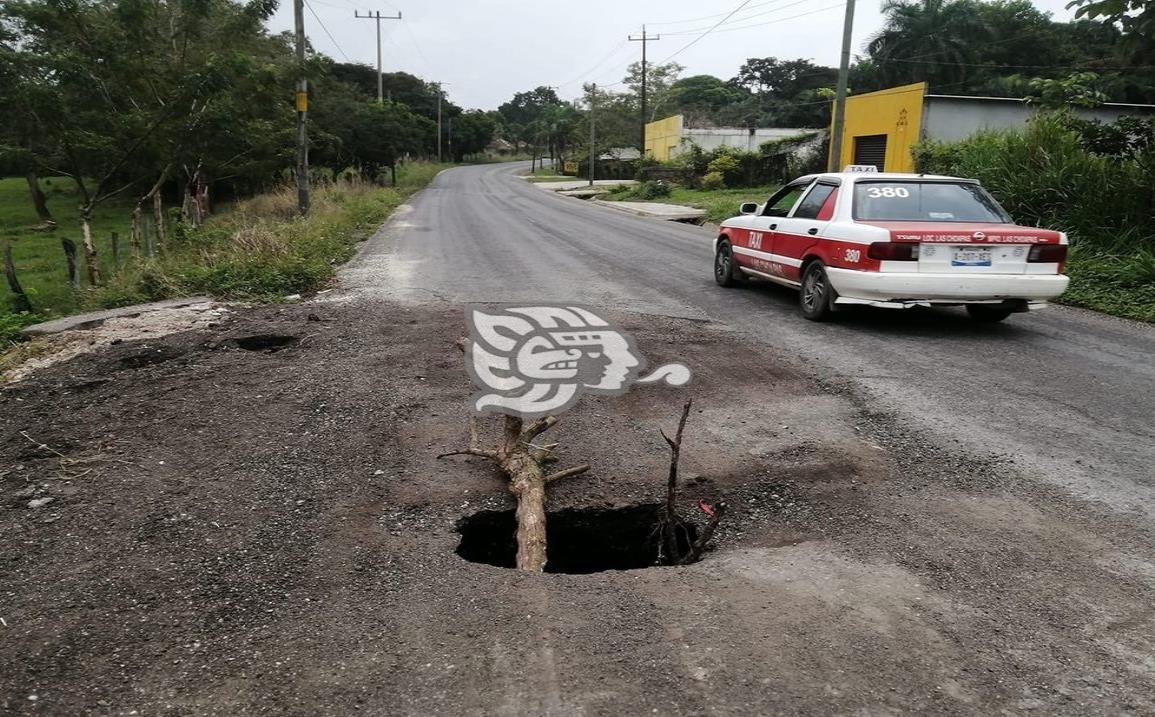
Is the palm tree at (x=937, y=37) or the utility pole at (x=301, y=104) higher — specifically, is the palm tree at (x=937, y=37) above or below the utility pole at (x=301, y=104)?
above

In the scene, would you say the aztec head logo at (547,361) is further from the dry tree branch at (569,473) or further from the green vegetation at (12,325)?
the green vegetation at (12,325)

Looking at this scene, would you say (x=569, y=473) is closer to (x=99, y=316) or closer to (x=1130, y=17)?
(x=99, y=316)

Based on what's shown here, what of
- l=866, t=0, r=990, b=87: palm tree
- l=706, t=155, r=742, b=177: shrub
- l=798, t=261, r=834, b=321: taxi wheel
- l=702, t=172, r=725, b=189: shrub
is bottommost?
l=798, t=261, r=834, b=321: taxi wheel

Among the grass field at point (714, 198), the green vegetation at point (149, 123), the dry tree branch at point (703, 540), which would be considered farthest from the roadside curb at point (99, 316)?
the grass field at point (714, 198)

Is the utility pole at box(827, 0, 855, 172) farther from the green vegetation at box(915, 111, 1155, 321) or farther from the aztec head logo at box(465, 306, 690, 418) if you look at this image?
the aztec head logo at box(465, 306, 690, 418)

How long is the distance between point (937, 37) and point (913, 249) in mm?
46818

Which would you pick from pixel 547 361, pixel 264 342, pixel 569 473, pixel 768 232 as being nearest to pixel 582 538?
pixel 569 473

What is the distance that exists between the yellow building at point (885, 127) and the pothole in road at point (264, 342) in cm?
1723

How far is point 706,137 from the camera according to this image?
48938 millimetres

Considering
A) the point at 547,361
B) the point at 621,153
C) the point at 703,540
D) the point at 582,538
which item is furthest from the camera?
the point at 621,153

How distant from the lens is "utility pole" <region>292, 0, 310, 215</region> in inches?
747

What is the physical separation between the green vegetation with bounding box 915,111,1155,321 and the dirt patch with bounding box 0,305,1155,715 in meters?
6.42

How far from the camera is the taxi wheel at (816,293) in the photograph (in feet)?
25.8

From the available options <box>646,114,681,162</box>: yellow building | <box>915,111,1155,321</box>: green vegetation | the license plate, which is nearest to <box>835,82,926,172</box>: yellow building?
<box>915,111,1155,321</box>: green vegetation
